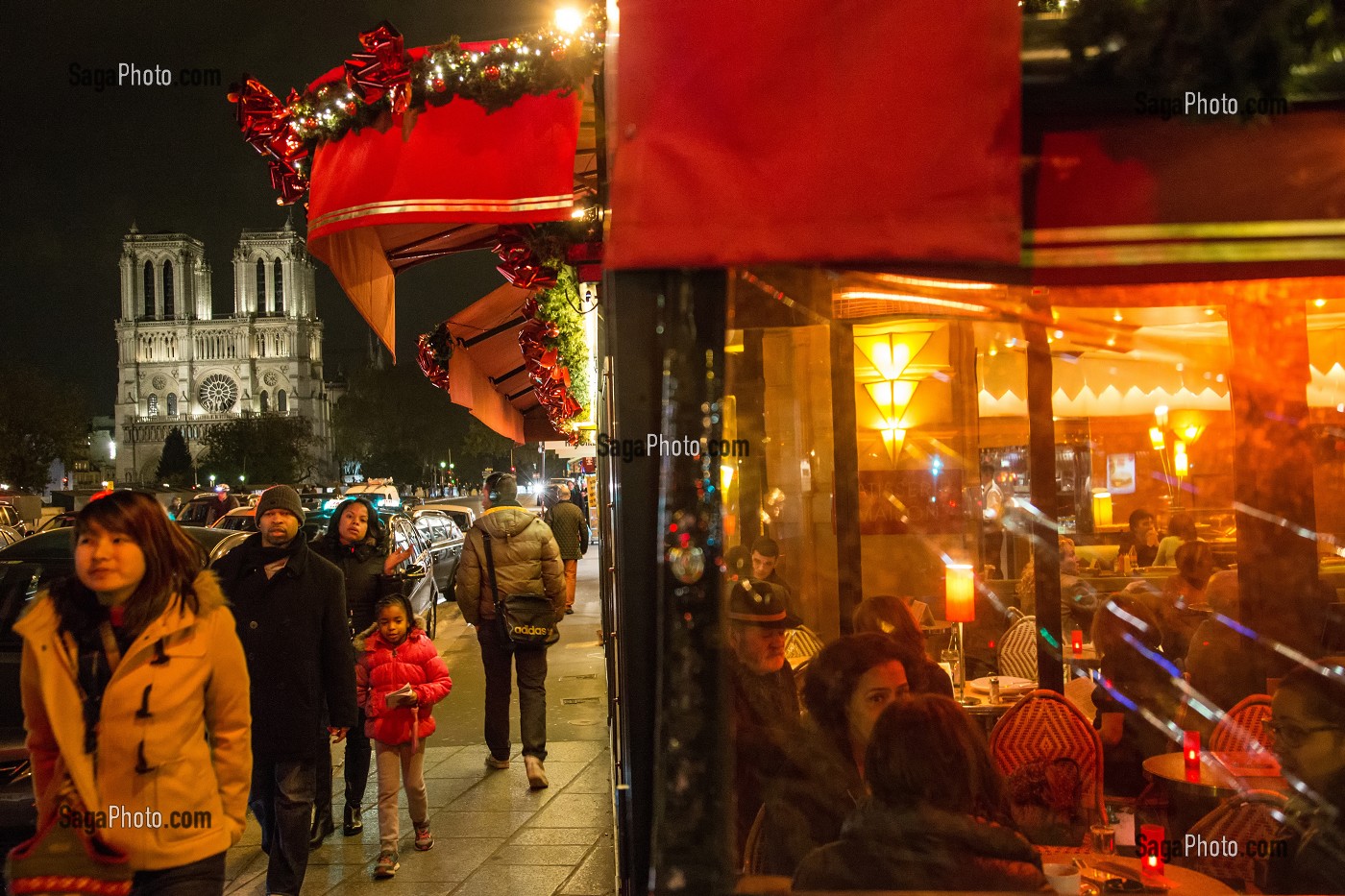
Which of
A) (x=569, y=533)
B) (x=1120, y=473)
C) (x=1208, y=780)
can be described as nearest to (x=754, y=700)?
(x=1208, y=780)

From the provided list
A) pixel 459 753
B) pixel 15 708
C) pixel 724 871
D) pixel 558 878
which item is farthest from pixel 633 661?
pixel 459 753

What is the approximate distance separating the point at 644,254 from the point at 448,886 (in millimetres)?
3881

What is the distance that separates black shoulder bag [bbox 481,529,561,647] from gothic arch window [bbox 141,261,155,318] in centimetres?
16510

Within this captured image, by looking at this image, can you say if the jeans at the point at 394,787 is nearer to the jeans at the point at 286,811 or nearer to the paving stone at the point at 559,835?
the paving stone at the point at 559,835

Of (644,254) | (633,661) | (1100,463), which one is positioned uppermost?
(644,254)

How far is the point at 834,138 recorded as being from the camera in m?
2.65

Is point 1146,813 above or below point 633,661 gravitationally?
below

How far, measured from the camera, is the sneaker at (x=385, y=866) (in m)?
5.32

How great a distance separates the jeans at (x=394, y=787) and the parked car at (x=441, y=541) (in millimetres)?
12151

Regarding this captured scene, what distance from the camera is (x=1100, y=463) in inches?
281

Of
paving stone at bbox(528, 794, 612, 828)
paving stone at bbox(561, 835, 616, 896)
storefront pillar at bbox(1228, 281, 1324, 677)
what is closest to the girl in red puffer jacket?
paving stone at bbox(528, 794, 612, 828)

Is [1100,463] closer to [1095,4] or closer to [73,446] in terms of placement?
[1095,4]

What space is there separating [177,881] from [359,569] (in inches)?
142

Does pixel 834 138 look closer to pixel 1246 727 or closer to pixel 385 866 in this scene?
pixel 1246 727
